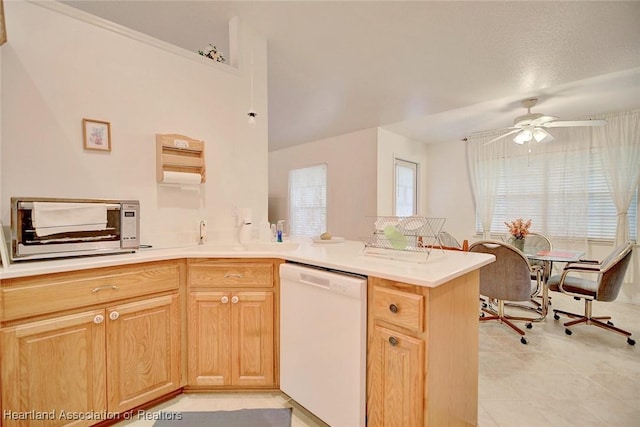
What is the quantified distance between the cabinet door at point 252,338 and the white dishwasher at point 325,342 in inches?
4.0

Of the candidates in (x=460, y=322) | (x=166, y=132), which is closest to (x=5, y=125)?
(x=166, y=132)

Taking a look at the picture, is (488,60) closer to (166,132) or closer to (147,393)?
(166,132)

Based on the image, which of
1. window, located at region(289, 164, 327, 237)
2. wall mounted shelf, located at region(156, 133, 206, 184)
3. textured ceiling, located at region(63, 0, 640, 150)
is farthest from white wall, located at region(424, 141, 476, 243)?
wall mounted shelf, located at region(156, 133, 206, 184)

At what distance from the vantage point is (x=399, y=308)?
1.19 m

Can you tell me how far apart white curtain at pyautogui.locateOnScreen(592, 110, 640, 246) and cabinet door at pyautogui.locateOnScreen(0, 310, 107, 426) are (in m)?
5.58

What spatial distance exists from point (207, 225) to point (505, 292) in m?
2.80

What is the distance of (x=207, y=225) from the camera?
2.25m

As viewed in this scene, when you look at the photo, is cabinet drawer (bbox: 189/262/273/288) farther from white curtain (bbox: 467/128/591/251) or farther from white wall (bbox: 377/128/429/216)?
white curtain (bbox: 467/128/591/251)

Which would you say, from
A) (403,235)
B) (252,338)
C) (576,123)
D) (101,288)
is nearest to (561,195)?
(576,123)

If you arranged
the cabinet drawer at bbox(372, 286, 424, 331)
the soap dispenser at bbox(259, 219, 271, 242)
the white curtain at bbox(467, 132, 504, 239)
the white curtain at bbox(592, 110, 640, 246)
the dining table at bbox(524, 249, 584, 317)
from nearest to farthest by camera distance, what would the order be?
the cabinet drawer at bbox(372, 286, 424, 331) → the soap dispenser at bbox(259, 219, 271, 242) → the dining table at bbox(524, 249, 584, 317) → the white curtain at bbox(592, 110, 640, 246) → the white curtain at bbox(467, 132, 504, 239)

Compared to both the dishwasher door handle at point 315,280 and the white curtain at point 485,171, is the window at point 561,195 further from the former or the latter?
the dishwasher door handle at point 315,280

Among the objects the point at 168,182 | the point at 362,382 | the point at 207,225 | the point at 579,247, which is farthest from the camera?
the point at 579,247

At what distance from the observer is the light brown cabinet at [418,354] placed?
113 cm

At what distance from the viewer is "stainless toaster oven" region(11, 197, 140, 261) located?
1.37 metres
